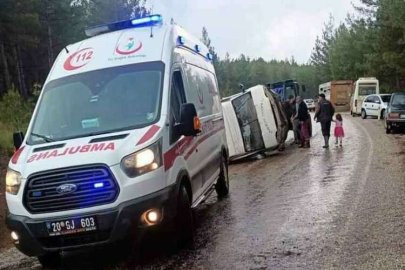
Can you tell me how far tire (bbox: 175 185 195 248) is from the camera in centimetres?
596

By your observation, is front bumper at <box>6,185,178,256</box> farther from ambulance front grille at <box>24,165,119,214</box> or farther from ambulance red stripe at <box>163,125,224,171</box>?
ambulance red stripe at <box>163,125,224,171</box>

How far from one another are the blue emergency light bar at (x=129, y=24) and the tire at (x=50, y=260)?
3.34 meters

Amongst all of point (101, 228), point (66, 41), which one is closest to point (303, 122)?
point (101, 228)

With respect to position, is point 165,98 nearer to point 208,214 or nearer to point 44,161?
point 44,161

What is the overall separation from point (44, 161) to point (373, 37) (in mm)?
38897

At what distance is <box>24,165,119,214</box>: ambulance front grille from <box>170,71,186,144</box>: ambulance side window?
102 cm

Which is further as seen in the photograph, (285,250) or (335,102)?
(335,102)

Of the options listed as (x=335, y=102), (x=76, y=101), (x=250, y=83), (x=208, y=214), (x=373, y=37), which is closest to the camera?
(x=76, y=101)

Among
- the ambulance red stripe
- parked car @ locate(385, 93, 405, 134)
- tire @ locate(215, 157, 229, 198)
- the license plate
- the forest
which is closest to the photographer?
the license plate

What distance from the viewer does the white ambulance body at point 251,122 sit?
16156mm

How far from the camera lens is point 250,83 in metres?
114

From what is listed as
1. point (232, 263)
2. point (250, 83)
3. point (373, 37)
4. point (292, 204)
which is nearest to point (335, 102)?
point (373, 37)

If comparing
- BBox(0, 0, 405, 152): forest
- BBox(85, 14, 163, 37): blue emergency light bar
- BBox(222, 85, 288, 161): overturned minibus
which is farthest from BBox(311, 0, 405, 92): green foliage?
BBox(85, 14, 163, 37): blue emergency light bar

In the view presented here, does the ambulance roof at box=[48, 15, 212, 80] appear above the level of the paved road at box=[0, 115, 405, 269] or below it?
above
